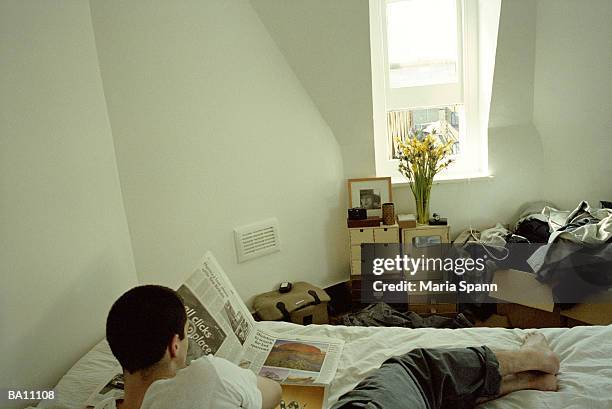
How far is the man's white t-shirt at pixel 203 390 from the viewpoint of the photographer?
917 millimetres

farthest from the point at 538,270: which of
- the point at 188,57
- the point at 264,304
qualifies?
the point at 188,57

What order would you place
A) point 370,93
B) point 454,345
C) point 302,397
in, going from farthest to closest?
point 370,93
point 454,345
point 302,397

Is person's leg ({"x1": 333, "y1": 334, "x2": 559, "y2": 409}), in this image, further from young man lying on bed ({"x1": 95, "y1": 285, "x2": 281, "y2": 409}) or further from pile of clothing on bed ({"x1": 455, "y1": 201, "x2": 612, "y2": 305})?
A: pile of clothing on bed ({"x1": 455, "y1": 201, "x2": 612, "y2": 305})

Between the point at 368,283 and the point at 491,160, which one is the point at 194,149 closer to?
the point at 368,283

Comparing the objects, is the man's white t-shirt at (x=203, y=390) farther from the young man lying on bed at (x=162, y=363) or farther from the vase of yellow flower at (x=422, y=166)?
the vase of yellow flower at (x=422, y=166)

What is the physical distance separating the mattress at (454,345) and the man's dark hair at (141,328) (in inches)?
12.8

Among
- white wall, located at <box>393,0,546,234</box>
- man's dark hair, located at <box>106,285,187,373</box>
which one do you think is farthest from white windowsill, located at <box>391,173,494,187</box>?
man's dark hair, located at <box>106,285,187,373</box>

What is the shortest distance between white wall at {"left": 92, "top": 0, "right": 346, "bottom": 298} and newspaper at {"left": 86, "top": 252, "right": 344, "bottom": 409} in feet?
1.92

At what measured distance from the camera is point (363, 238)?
8.31 feet

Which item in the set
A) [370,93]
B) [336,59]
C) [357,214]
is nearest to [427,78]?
[370,93]

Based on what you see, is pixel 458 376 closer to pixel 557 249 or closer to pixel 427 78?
pixel 557 249

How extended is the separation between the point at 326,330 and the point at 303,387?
320 mm

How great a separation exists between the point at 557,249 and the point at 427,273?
0.69 meters

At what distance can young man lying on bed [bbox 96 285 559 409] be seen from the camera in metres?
0.96
